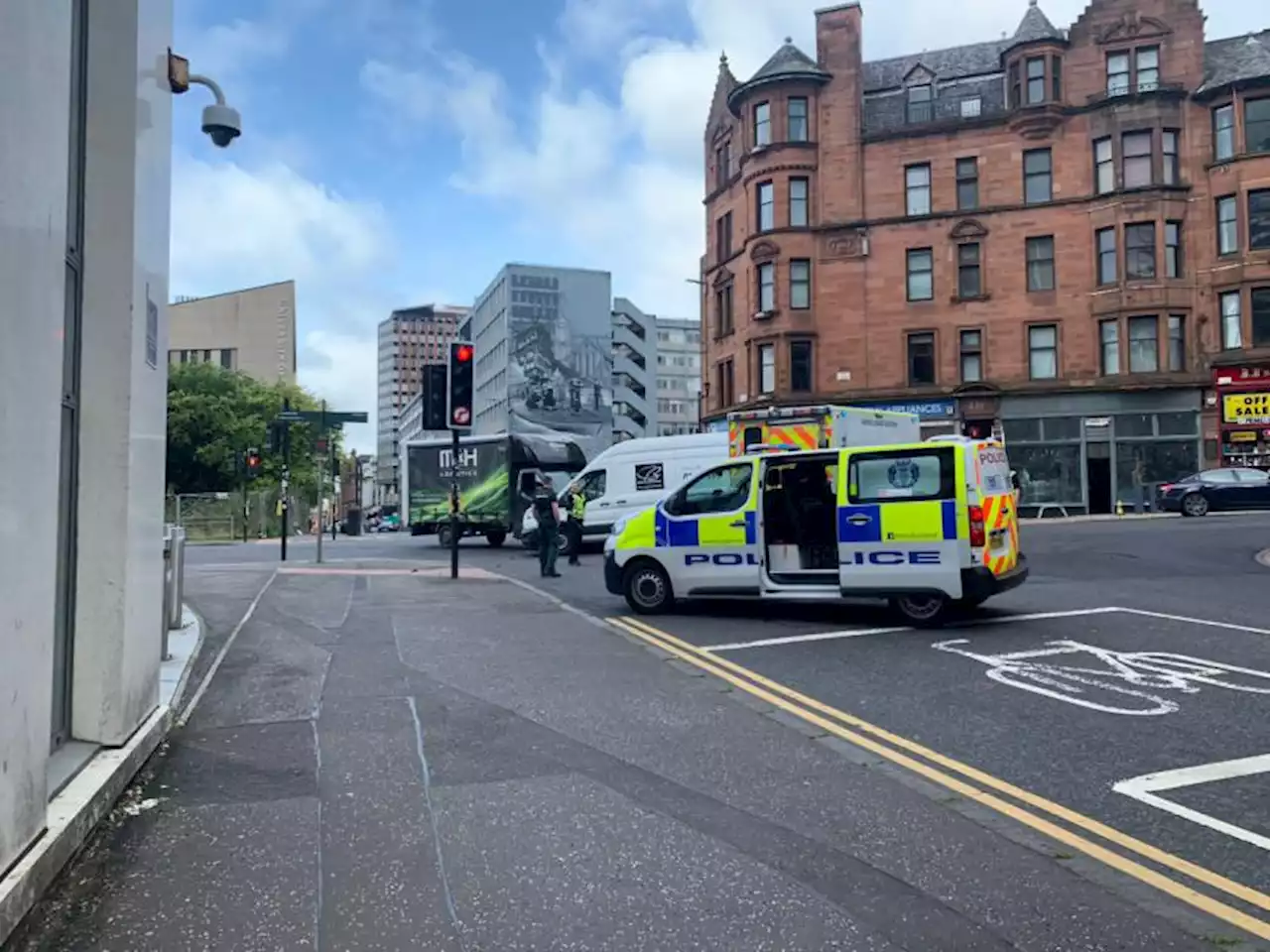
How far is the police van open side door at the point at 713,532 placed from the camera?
11648mm

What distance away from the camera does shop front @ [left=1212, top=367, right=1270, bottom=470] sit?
110ft

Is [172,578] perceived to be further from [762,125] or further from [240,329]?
[240,329]

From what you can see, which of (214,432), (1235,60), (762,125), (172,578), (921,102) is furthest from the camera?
(214,432)

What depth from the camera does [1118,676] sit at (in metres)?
8.09

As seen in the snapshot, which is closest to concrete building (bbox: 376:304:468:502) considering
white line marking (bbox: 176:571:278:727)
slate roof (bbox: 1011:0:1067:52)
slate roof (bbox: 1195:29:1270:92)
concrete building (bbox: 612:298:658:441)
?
concrete building (bbox: 612:298:658:441)

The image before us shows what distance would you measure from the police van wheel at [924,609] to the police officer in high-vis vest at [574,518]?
34.9ft

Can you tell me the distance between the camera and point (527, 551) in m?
24.8

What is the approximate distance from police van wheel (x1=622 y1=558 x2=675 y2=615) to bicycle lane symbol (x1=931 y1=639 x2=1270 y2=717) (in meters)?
3.74

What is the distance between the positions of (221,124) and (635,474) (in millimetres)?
14091

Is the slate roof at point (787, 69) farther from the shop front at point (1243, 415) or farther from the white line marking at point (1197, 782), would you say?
the white line marking at point (1197, 782)

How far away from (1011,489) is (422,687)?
6.68 metres

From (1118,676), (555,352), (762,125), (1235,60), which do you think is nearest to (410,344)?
(555,352)

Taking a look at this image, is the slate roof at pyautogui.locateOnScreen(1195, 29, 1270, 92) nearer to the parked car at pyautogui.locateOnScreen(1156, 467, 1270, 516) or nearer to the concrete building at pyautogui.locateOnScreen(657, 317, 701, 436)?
the parked car at pyautogui.locateOnScreen(1156, 467, 1270, 516)

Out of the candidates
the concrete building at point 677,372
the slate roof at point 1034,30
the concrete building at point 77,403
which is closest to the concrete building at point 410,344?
the concrete building at point 677,372
